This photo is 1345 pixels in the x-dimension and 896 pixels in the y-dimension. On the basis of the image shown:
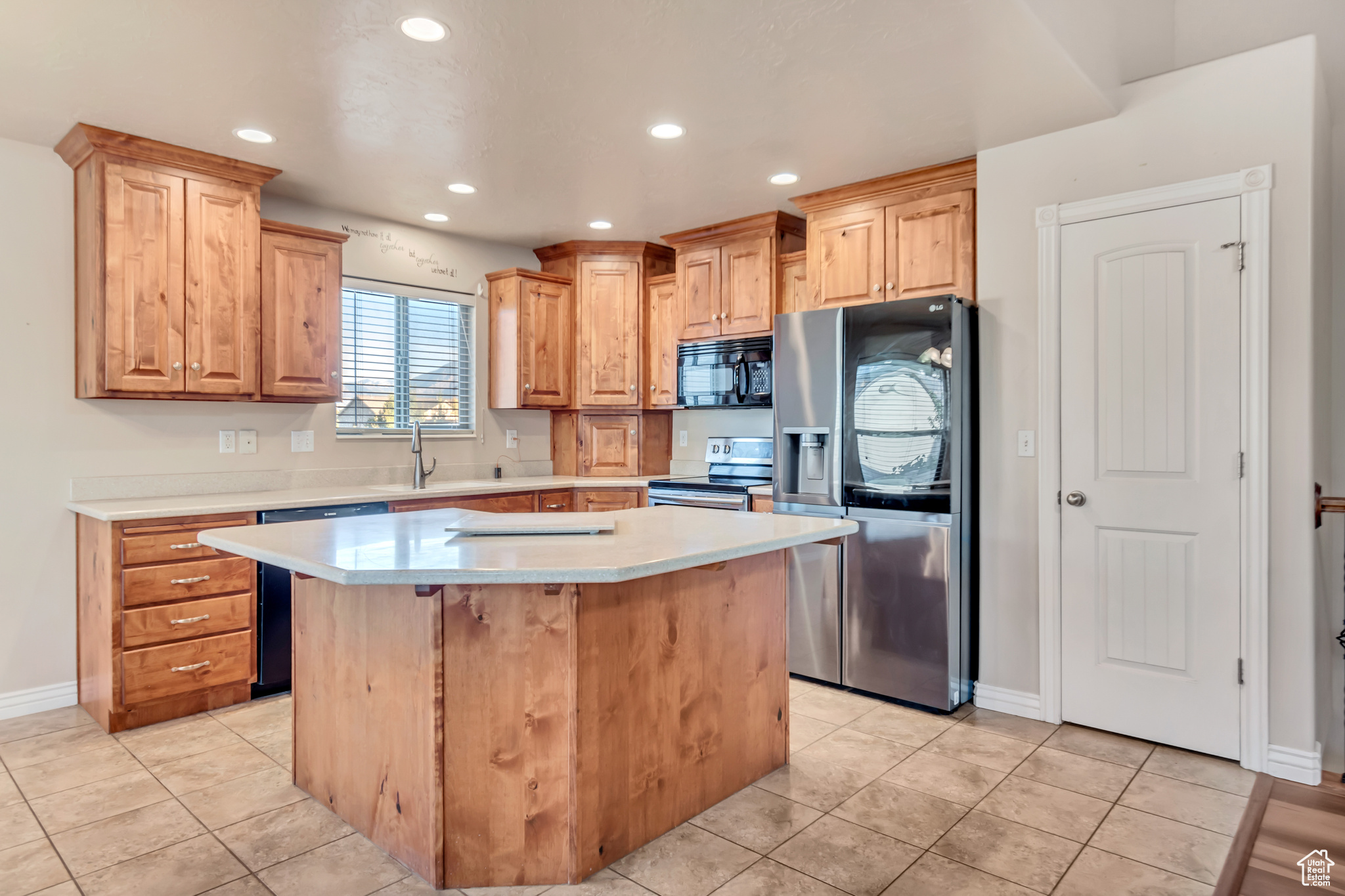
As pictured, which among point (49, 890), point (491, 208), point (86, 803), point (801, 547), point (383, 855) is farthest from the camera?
point (491, 208)

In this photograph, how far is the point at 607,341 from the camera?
5.07m

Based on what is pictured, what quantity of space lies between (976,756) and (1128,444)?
1.30 meters

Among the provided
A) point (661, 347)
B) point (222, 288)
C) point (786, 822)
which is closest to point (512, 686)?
point (786, 822)

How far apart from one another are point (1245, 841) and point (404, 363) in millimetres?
4377

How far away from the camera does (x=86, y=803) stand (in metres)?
2.45

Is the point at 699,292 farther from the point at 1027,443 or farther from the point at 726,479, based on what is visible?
the point at 1027,443

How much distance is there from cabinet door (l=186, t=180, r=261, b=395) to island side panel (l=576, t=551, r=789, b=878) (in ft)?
8.11

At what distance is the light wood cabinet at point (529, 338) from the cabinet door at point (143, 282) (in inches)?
73.8

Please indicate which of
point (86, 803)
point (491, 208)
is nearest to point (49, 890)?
point (86, 803)

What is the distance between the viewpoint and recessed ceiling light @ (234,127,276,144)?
3125 millimetres

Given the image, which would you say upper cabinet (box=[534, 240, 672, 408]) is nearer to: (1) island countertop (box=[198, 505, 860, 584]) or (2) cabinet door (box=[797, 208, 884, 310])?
(2) cabinet door (box=[797, 208, 884, 310])

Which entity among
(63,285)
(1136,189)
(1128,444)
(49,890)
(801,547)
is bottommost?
(49,890)

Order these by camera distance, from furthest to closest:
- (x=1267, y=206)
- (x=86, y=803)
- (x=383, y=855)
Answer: (x=1267, y=206), (x=86, y=803), (x=383, y=855)

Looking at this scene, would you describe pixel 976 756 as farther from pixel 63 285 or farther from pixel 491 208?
pixel 63 285
